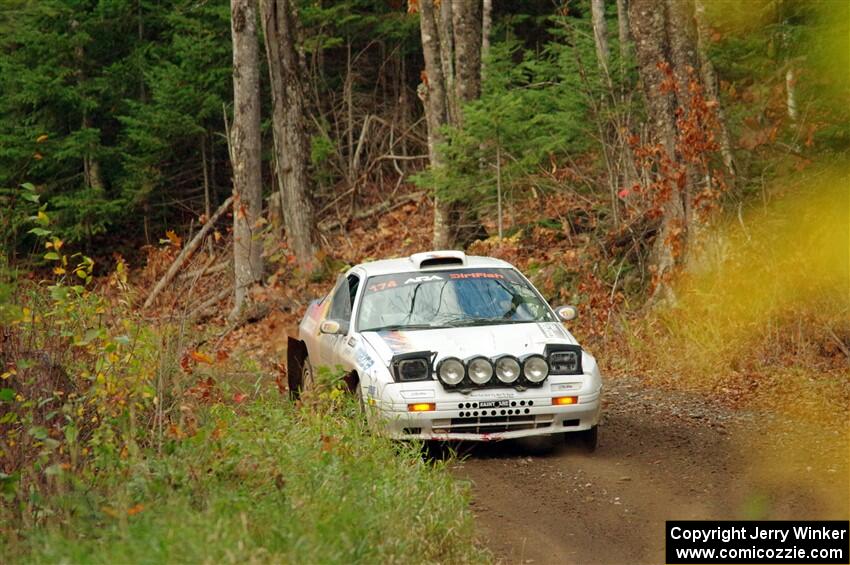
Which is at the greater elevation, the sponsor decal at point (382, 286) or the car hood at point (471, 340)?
the sponsor decal at point (382, 286)

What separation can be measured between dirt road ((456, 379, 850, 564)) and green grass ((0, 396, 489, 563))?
482 millimetres

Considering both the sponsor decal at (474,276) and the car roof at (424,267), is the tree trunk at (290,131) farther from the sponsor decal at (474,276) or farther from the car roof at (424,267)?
the sponsor decal at (474,276)

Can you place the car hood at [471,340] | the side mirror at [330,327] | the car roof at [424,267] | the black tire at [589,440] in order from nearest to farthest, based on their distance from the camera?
the car hood at [471,340] → the black tire at [589,440] → the side mirror at [330,327] → the car roof at [424,267]

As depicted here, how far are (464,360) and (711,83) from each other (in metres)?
8.72

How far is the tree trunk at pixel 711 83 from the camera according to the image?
50.0 ft

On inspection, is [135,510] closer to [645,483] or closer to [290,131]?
[645,483]

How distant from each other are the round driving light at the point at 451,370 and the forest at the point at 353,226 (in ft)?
2.32

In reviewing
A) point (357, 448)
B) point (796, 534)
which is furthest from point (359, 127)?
point (796, 534)

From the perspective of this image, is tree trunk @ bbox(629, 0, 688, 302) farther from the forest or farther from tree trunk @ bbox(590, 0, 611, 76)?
tree trunk @ bbox(590, 0, 611, 76)

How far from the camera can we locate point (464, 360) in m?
9.58

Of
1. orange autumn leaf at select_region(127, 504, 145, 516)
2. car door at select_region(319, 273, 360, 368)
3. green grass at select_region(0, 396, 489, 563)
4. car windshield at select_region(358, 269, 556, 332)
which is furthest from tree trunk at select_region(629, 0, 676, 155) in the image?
orange autumn leaf at select_region(127, 504, 145, 516)

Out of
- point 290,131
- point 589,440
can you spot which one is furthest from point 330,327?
point 290,131

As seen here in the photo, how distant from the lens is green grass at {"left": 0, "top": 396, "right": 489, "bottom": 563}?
231 inches

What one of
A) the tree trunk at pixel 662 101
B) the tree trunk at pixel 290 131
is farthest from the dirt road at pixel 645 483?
the tree trunk at pixel 290 131
